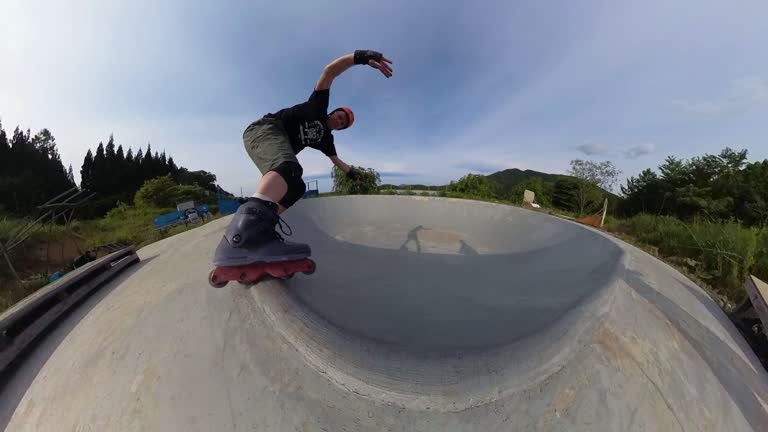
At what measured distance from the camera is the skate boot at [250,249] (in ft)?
6.61

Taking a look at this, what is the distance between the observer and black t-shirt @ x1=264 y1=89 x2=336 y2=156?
2611 mm

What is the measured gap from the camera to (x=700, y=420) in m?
1.34

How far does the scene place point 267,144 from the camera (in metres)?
2.33

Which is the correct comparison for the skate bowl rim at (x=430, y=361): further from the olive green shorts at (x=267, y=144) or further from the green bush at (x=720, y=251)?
the green bush at (x=720, y=251)

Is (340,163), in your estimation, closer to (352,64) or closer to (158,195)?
(352,64)

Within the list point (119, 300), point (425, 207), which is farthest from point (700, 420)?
point (425, 207)

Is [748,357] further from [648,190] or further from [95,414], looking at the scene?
[648,190]

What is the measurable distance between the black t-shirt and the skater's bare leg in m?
0.69

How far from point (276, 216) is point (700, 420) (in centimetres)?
282

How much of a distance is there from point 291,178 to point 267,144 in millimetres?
433

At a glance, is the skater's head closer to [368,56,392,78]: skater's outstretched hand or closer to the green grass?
[368,56,392,78]: skater's outstretched hand

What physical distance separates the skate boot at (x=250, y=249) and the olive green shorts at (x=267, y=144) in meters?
0.38

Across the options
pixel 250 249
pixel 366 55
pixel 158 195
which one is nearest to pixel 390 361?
pixel 250 249

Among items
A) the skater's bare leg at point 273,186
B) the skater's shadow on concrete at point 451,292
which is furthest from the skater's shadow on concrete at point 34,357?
the skater's bare leg at point 273,186
